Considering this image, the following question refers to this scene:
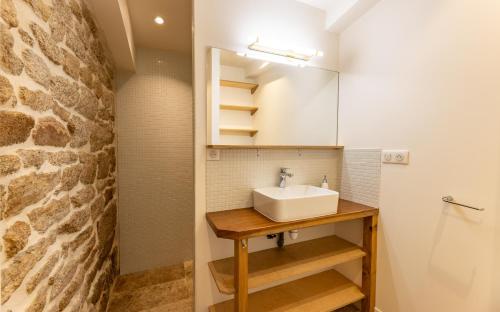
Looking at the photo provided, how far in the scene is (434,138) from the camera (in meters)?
1.25

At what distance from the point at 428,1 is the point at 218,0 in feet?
4.41

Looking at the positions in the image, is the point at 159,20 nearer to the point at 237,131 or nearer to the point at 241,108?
the point at 241,108

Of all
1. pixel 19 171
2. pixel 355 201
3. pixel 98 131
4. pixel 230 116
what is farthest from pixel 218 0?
pixel 355 201

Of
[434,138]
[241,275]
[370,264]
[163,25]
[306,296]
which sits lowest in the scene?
[306,296]

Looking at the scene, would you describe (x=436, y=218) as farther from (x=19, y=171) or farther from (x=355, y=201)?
(x=19, y=171)

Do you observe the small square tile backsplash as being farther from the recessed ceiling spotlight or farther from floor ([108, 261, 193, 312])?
the recessed ceiling spotlight

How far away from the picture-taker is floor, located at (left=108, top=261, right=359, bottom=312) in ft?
5.79

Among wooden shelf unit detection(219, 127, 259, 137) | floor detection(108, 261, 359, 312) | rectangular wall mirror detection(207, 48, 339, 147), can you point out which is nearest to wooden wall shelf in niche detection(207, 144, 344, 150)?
rectangular wall mirror detection(207, 48, 339, 147)

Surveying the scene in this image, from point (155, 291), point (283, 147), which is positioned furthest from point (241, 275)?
point (155, 291)

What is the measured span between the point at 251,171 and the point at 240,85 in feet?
2.19

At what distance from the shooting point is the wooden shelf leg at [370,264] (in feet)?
5.08

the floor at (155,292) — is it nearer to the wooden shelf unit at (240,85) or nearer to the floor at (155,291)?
the floor at (155,291)

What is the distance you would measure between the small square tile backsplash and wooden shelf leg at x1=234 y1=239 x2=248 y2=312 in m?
0.39

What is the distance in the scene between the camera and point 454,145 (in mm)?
1165
